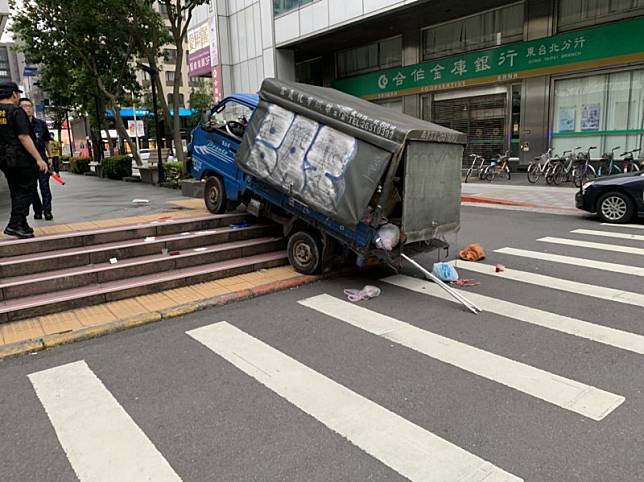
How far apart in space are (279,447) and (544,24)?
19.6 m

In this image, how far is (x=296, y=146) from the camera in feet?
21.7

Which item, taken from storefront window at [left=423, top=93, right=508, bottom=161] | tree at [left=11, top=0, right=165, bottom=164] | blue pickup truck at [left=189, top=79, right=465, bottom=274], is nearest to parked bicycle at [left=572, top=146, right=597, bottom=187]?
storefront window at [left=423, top=93, right=508, bottom=161]

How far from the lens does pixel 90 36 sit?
2008 centimetres

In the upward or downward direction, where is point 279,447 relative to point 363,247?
downward

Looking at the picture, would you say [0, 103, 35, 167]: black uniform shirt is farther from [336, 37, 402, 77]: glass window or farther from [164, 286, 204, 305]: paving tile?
[336, 37, 402, 77]: glass window

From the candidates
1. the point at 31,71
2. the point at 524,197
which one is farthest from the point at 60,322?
the point at 31,71

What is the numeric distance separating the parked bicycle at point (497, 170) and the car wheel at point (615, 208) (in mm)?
8488

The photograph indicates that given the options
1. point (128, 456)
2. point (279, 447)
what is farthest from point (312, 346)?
point (128, 456)

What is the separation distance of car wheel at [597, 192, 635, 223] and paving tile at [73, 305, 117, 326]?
9980 millimetres

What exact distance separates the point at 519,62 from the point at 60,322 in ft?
61.8

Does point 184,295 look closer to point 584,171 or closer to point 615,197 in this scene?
point 615,197

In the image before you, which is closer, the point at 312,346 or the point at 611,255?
the point at 312,346

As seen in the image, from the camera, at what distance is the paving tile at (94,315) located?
541 centimetres

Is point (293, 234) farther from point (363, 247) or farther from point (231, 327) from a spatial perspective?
point (231, 327)
